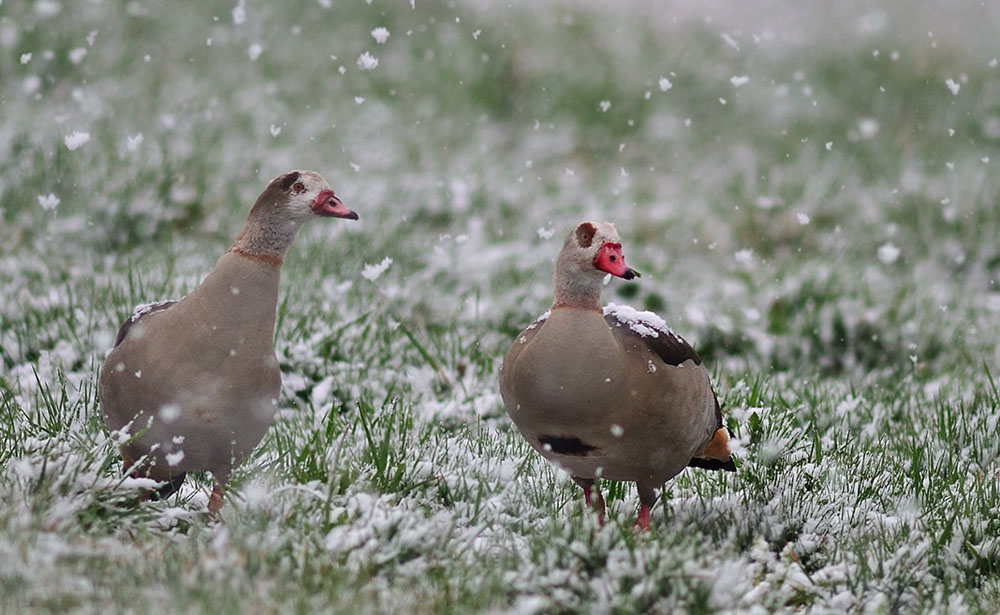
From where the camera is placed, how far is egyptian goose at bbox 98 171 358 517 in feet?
10.9

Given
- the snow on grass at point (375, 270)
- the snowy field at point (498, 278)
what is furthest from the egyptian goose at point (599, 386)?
the snow on grass at point (375, 270)

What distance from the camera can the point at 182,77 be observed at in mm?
9094

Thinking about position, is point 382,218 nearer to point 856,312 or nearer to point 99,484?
point 856,312

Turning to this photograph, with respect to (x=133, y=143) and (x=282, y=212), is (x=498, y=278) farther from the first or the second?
(x=282, y=212)

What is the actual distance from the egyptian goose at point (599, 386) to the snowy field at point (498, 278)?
23cm

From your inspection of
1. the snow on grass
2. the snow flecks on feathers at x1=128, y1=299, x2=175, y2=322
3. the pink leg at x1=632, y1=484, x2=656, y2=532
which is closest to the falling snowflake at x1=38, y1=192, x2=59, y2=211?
the snow on grass

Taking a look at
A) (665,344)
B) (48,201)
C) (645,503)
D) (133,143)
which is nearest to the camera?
(665,344)

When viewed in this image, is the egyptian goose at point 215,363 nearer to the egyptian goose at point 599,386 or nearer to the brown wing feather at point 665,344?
the egyptian goose at point 599,386

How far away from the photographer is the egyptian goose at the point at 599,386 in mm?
3357

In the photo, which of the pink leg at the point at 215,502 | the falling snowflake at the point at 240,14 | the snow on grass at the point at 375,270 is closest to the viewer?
the pink leg at the point at 215,502

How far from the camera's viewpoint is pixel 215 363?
10.9 feet

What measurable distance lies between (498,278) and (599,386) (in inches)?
138

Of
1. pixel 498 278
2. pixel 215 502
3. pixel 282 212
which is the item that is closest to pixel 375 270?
pixel 498 278

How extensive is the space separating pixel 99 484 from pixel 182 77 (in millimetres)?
6454
